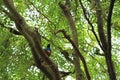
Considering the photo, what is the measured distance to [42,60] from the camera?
5184 mm

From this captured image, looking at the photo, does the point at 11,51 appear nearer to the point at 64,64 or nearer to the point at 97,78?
the point at 64,64

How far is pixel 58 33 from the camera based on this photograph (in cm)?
947

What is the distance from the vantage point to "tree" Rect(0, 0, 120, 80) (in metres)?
5.09

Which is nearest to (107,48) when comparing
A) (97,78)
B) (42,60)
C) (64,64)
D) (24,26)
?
(42,60)

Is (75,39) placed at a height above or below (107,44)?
below

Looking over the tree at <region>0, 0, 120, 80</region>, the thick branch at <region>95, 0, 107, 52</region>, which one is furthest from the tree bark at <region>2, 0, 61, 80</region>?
the thick branch at <region>95, 0, 107, 52</region>

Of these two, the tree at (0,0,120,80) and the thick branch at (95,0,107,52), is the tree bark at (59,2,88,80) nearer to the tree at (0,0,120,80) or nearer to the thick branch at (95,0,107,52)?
the tree at (0,0,120,80)

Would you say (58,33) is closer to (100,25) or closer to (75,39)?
(75,39)

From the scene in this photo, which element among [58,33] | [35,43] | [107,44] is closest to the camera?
[35,43]

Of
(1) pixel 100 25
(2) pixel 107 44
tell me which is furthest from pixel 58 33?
(2) pixel 107 44

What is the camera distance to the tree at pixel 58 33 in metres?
5.09

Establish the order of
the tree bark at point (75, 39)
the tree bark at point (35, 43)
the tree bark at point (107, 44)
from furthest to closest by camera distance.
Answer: the tree bark at point (75, 39) → the tree bark at point (107, 44) → the tree bark at point (35, 43)

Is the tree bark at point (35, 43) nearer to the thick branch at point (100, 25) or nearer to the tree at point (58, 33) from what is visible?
the tree at point (58, 33)

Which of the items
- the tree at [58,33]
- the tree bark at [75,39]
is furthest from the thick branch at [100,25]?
the tree bark at [75,39]
